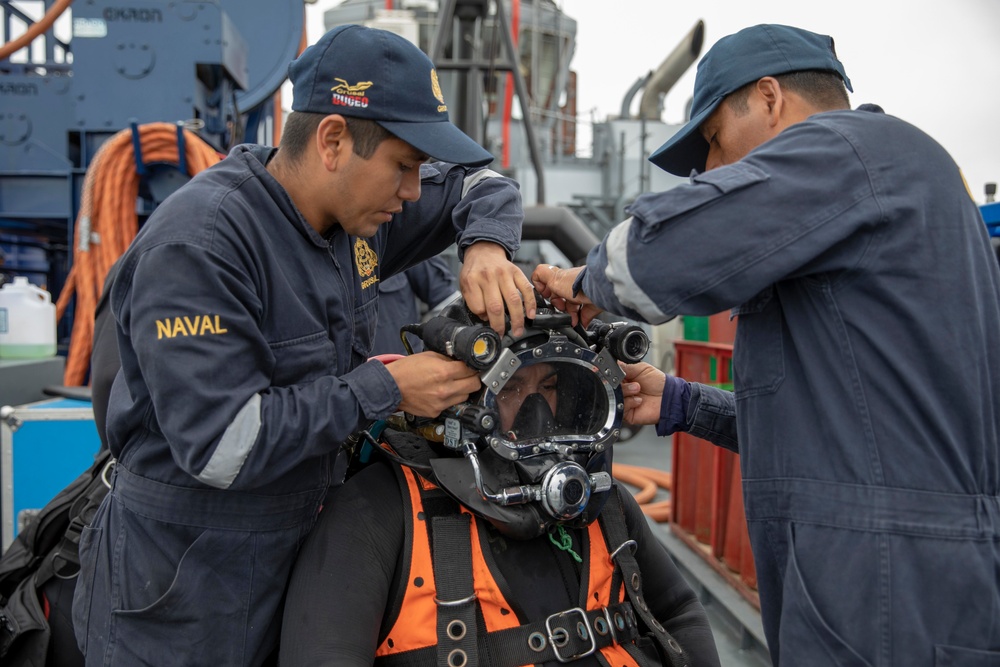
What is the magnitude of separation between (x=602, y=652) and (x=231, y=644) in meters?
0.70

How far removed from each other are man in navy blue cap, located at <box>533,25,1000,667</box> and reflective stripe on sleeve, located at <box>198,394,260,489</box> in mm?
628

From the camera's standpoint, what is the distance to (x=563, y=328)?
1.58m

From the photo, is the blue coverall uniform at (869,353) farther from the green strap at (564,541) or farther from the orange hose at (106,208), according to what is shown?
the orange hose at (106,208)

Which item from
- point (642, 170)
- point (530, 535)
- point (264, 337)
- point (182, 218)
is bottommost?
point (530, 535)

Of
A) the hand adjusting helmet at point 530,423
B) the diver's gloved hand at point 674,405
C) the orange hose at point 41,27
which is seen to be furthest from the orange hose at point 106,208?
the diver's gloved hand at point 674,405

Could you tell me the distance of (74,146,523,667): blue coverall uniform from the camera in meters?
1.19

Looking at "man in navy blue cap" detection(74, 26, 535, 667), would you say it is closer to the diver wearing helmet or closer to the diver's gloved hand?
the diver wearing helmet

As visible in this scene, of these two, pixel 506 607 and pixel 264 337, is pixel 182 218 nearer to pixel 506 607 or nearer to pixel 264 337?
pixel 264 337

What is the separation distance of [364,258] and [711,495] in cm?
284

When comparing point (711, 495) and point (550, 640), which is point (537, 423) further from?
point (711, 495)

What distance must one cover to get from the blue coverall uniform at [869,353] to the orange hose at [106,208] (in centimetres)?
316

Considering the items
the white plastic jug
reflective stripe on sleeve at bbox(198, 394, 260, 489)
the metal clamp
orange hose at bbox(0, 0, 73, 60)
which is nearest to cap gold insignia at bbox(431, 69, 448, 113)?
reflective stripe on sleeve at bbox(198, 394, 260, 489)

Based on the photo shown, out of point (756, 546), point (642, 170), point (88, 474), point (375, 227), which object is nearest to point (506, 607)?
point (756, 546)

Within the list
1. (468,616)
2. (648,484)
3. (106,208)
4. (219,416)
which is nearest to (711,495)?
(648,484)
